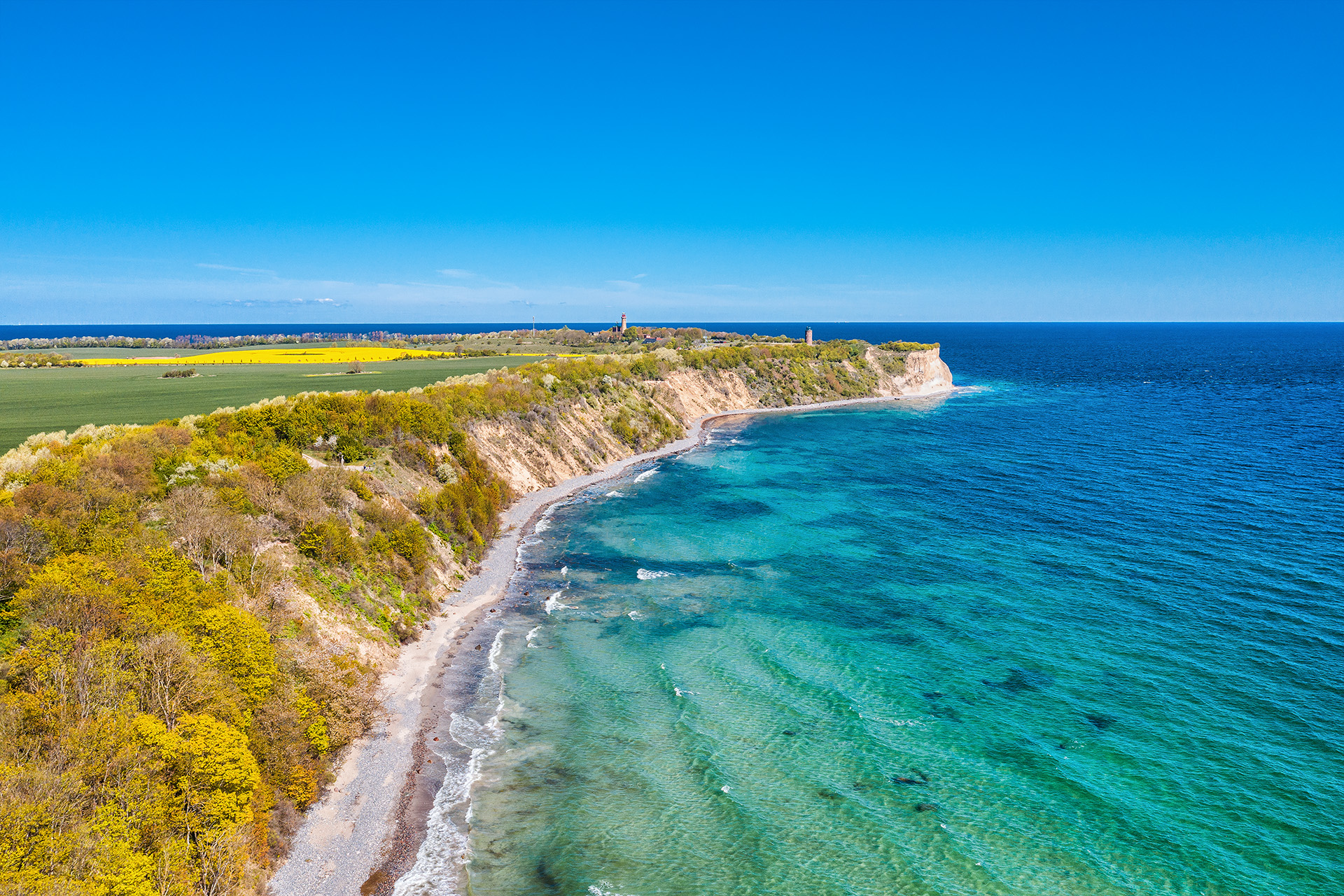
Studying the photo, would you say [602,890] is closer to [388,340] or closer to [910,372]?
[910,372]

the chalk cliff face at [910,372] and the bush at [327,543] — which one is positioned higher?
the chalk cliff face at [910,372]

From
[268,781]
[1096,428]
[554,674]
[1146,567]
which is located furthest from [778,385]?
[268,781]

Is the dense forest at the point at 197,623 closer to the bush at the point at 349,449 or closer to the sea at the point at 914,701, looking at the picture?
→ the bush at the point at 349,449

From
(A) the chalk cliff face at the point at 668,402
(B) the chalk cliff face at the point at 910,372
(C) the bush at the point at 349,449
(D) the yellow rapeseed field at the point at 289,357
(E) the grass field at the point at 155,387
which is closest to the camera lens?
(C) the bush at the point at 349,449

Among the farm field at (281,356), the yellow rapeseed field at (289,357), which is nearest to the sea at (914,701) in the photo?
the yellow rapeseed field at (289,357)

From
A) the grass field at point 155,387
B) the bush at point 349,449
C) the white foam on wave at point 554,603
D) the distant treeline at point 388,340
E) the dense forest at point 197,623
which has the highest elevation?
the distant treeline at point 388,340

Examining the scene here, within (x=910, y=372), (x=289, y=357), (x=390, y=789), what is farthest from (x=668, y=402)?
(x=390, y=789)

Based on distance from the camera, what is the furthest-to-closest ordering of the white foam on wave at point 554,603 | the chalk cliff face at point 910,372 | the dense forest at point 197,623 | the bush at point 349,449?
the chalk cliff face at point 910,372 < the bush at point 349,449 < the white foam on wave at point 554,603 < the dense forest at point 197,623
